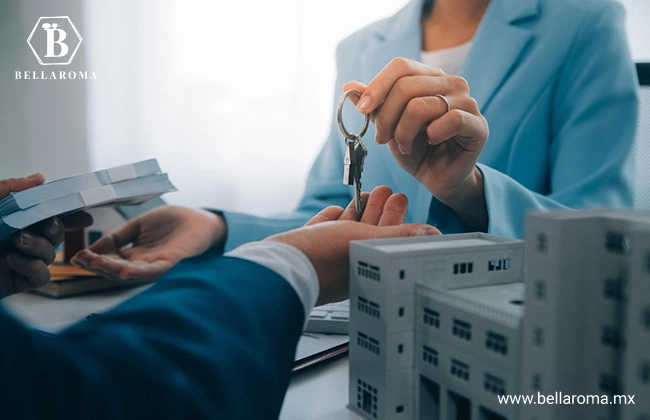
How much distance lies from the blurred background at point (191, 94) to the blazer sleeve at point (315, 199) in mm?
181

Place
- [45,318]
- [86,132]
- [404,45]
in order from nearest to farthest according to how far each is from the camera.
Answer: [45,318], [404,45], [86,132]

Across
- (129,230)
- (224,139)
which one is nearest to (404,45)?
(224,139)

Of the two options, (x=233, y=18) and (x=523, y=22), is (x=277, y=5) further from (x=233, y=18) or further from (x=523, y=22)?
(x=523, y=22)

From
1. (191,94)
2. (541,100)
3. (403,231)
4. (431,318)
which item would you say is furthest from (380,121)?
(191,94)

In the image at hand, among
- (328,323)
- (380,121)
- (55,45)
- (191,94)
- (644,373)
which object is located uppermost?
(55,45)

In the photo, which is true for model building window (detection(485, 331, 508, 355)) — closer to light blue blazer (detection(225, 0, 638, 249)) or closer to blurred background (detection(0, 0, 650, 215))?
light blue blazer (detection(225, 0, 638, 249))

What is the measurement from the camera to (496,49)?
38.9 inches

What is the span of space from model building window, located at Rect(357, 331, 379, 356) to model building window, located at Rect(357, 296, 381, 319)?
2 cm

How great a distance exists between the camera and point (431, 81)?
0.55 meters

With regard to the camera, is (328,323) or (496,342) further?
(328,323)

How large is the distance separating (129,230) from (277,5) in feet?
2.55

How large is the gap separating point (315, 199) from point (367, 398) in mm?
753

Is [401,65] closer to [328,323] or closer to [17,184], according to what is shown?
[328,323]

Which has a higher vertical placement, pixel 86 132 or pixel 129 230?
pixel 86 132
